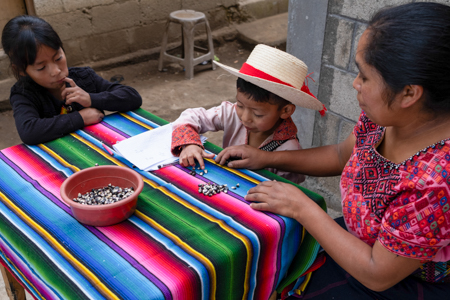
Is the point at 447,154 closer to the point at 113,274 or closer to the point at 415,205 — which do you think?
the point at 415,205

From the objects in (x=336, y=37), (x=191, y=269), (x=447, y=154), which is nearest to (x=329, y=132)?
(x=336, y=37)

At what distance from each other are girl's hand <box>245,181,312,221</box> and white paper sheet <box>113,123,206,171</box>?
526mm

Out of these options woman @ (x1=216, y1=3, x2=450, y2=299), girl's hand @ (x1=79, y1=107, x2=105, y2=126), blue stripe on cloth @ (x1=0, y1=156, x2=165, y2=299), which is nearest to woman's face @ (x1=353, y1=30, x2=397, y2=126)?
woman @ (x1=216, y1=3, x2=450, y2=299)

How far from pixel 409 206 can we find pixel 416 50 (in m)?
0.50

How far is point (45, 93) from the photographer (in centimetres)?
242

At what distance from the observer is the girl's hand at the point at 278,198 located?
1.64 meters

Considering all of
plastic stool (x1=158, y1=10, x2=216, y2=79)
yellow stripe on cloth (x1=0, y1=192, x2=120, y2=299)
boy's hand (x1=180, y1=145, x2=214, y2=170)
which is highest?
boy's hand (x1=180, y1=145, x2=214, y2=170)

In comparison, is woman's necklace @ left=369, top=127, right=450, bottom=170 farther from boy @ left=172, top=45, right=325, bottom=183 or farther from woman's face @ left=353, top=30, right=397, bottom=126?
boy @ left=172, top=45, right=325, bottom=183

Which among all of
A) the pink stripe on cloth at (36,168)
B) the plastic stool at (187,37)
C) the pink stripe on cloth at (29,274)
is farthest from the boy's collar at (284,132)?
the plastic stool at (187,37)

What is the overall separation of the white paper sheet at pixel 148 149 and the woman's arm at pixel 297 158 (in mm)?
285

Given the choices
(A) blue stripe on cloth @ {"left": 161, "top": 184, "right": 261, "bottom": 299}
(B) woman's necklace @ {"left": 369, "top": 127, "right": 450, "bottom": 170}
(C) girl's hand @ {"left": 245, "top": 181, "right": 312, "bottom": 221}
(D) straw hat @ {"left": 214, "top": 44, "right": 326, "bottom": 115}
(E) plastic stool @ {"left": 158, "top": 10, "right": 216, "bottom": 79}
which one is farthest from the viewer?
(E) plastic stool @ {"left": 158, "top": 10, "right": 216, "bottom": 79}

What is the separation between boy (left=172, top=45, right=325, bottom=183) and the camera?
197 cm

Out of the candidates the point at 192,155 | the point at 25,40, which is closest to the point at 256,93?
the point at 192,155

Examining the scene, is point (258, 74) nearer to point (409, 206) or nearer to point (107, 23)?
point (409, 206)
